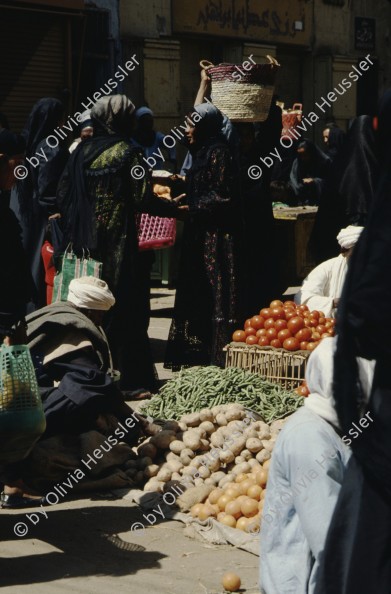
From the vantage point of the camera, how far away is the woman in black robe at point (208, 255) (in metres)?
8.44

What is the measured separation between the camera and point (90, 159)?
7.79 m

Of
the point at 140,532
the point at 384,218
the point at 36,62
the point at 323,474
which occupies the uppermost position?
the point at 36,62

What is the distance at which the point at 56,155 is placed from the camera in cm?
888

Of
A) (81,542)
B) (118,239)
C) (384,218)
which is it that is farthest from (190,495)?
(384,218)

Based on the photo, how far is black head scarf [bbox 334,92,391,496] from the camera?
285cm

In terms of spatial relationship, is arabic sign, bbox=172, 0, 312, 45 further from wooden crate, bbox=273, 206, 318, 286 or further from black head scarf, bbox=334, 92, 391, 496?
black head scarf, bbox=334, 92, 391, 496

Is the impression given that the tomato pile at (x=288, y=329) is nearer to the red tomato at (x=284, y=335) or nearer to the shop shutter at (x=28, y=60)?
the red tomato at (x=284, y=335)

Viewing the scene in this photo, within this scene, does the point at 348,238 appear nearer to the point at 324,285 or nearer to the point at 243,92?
the point at 324,285

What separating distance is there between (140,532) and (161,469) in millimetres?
745

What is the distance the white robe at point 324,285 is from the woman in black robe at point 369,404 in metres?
5.01

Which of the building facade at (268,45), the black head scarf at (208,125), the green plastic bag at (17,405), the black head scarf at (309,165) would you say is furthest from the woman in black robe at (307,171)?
the green plastic bag at (17,405)

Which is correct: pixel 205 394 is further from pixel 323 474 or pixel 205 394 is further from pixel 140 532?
pixel 323 474

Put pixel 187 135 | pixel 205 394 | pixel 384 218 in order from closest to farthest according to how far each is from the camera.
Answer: pixel 384 218, pixel 205 394, pixel 187 135

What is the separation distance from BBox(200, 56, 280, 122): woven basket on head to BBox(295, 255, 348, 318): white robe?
168 centimetres
